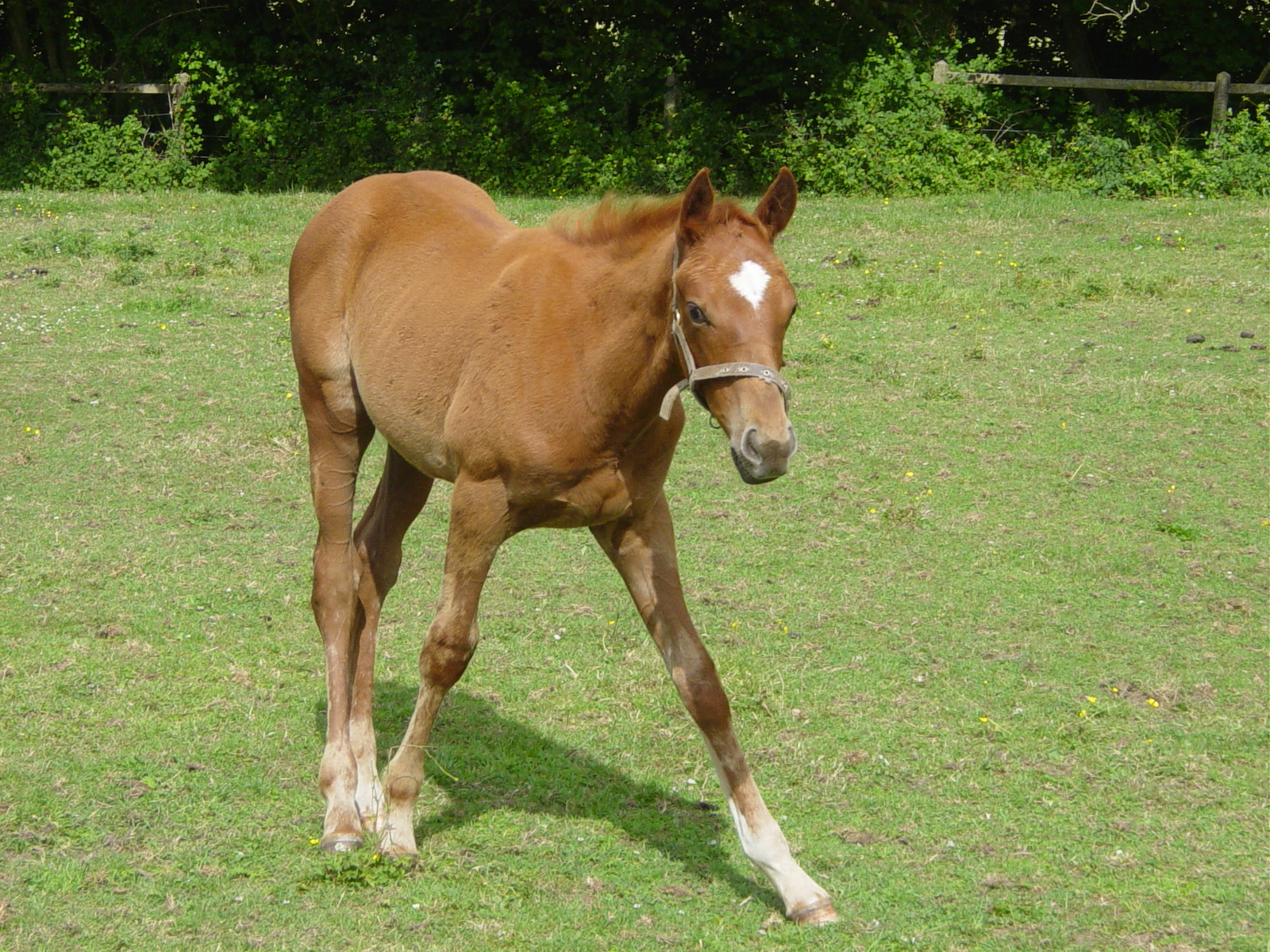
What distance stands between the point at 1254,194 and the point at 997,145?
11.7 feet

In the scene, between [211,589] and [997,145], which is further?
[997,145]

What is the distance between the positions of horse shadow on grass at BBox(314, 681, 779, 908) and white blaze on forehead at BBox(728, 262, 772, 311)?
1999mm

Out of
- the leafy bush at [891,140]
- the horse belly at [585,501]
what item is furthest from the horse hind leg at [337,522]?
the leafy bush at [891,140]

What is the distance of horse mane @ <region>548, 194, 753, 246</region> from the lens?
4234 mm

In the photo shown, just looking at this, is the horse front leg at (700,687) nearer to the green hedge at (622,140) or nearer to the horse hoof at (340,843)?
the horse hoof at (340,843)

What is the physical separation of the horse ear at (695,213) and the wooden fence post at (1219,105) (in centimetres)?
1617

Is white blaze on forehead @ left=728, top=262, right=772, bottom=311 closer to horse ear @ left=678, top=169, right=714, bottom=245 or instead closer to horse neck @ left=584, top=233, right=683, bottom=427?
horse ear @ left=678, top=169, right=714, bottom=245

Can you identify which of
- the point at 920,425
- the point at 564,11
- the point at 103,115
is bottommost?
the point at 920,425

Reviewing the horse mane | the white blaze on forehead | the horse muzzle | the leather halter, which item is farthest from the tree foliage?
the horse muzzle

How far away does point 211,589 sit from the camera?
21.9 feet

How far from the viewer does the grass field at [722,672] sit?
4246 millimetres

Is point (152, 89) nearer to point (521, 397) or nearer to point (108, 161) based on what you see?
point (108, 161)

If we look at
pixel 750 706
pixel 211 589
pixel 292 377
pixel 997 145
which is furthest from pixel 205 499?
pixel 997 145

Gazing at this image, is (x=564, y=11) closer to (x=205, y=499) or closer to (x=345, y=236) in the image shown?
(x=205, y=499)
